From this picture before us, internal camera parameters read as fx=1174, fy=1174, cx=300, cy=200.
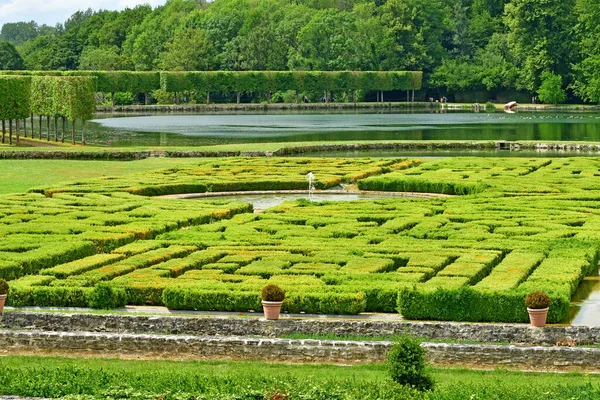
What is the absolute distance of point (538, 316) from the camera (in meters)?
19.5

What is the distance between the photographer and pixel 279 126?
3583 inches

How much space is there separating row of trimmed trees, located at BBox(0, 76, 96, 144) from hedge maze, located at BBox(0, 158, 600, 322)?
2541cm

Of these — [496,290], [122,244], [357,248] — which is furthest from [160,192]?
[496,290]

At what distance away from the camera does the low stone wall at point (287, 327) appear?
19219 mm

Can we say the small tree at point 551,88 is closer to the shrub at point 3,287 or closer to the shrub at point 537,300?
the shrub at point 537,300

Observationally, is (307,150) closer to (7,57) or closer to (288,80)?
(288,80)

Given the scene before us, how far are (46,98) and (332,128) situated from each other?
936 inches

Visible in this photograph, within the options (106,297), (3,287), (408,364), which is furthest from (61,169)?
(408,364)

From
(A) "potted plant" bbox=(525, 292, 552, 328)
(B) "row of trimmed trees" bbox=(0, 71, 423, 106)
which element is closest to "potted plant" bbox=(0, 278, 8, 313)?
(A) "potted plant" bbox=(525, 292, 552, 328)

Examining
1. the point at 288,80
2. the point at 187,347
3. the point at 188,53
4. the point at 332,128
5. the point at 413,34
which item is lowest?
the point at 187,347

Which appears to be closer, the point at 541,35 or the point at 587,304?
the point at 587,304

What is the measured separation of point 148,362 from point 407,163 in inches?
1159

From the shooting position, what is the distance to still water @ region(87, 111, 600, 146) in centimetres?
7219

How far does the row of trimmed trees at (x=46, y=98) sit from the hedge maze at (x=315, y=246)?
25412 millimetres
